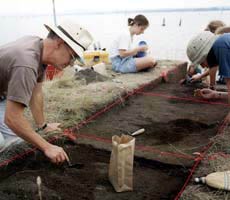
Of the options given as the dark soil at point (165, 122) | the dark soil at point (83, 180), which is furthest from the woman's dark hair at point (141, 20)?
the dark soil at point (83, 180)

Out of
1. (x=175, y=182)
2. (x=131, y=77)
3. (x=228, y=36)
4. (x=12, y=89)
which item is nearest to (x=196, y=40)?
(x=228, y=36)

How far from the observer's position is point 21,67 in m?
1.57

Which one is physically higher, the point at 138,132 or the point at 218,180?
the point at 218,180

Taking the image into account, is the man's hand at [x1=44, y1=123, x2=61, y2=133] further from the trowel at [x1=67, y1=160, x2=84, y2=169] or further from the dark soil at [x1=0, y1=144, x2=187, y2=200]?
the trowel at [x1=67, y1=160, x2=84, y2=169]

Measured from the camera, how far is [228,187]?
1629 millimetres

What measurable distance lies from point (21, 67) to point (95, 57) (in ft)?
12.6

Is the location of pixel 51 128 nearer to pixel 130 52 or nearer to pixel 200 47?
pixel 200 47

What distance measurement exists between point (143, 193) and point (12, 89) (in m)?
0.96

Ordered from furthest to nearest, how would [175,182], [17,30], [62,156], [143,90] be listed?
[17,30], [143,90], [175,182], [62,156]

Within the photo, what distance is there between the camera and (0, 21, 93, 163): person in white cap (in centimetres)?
156

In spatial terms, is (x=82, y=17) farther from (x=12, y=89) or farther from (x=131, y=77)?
(x=12, y=89)

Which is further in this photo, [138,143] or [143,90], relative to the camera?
[143,90]

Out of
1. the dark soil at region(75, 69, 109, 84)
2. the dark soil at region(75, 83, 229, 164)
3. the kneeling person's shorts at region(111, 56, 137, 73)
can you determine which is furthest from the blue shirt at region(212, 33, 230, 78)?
the kneeling person's shorts at region(111, 56, 137, 73)

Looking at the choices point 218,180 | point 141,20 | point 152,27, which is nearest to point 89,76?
point 141,20
